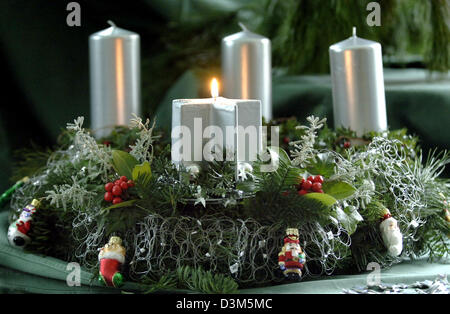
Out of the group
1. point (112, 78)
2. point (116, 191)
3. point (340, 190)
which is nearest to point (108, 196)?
point (116, 191)

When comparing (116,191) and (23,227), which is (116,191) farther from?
(23,227)

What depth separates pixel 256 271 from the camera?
728 mm

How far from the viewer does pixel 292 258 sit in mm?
688

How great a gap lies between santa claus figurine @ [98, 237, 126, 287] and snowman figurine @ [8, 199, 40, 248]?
0.15 m

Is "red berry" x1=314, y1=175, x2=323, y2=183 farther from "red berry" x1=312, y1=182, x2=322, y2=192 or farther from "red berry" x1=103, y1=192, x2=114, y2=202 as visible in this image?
"red berry" x1=103, y1=192, x2=114, y2=202

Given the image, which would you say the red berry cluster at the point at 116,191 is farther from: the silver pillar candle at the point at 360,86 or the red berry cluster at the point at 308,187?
the silver pillar candle at the point at 360,86

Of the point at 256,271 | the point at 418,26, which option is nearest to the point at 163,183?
the point at 256,271

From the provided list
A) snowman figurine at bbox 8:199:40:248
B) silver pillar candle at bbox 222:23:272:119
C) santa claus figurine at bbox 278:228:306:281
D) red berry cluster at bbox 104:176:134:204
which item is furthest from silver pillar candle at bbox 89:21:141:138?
santa claus figurine at bbox 278:228:306:281

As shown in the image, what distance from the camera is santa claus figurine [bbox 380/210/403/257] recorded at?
2.47ft

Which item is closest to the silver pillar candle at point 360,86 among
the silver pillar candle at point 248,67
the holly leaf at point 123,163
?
the silver pillar candle at point 248,67

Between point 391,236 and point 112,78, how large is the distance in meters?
0.58
